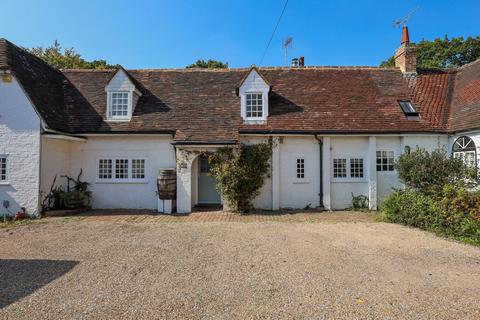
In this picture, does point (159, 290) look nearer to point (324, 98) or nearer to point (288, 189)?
point (288, 189)

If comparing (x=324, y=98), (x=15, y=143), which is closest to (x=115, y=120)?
(x=15, y=143)

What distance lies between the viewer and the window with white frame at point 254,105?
14.0m

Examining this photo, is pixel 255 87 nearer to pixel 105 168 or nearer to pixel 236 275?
pixel 105 168

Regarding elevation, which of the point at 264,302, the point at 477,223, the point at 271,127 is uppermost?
the point at 271,127

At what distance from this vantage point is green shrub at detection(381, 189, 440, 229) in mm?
9422

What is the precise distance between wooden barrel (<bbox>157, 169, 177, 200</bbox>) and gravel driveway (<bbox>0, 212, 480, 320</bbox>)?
3.26 metres

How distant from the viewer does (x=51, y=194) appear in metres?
12.1

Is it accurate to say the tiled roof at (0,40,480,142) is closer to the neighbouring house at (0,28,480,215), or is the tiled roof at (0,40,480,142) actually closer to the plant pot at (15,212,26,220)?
the neighbouring house at (0,28,480,215)

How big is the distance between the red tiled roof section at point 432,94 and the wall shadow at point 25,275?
15.9m

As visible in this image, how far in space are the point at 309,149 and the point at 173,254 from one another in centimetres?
877

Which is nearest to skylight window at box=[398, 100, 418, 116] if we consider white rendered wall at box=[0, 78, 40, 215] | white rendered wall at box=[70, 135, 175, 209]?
white rendered wall at box=[70, 135, 175, 209]

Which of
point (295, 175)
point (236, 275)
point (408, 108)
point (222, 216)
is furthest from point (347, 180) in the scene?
point (236, 275)

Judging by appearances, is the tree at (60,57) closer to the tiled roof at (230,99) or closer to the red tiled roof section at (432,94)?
the tiled roof at (230,99)

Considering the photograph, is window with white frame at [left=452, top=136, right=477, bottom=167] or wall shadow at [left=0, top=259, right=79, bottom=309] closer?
wall shadow at [left=0, top=259, right=79, bottom=309]
